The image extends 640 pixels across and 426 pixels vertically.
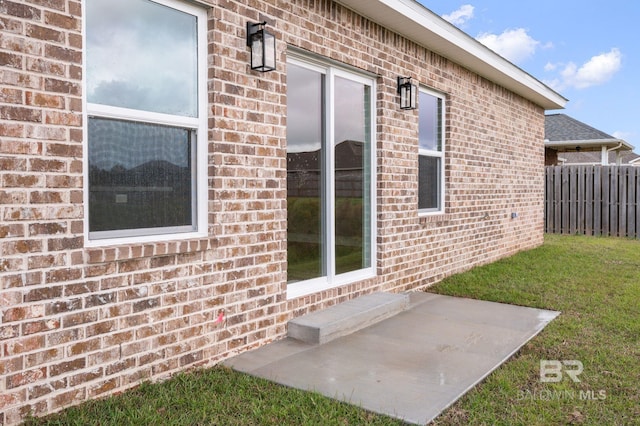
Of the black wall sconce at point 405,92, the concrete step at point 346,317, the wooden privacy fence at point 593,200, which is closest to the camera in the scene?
the concrete step at point 346,317

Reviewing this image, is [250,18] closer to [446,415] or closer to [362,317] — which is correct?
[362,317]

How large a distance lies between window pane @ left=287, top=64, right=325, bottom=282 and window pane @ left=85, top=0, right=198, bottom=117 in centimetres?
124

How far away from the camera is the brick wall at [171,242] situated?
275 centimetres

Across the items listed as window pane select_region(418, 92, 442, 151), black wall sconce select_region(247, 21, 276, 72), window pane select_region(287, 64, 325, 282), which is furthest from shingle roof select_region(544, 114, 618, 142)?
black wall sconce select_region(247, 21, 276, 72)

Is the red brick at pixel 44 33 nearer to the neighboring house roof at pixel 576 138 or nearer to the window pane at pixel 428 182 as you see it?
the window pane at pixel 428 182

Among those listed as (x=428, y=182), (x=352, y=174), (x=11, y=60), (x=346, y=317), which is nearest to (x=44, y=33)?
(x=11, y=60)

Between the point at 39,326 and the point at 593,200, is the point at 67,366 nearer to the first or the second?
the point at 39,326

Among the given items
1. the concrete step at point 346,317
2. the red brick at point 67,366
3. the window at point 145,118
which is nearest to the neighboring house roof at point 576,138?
the concrete step at point 346,317

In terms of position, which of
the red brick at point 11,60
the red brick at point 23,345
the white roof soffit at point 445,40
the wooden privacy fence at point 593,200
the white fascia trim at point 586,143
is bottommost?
the red brick at point 23,345

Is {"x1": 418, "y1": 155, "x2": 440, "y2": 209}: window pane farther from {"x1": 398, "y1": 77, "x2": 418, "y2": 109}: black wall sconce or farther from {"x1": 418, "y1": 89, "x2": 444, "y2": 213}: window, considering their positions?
{"x1": 398, "y1": 77, "x2": 418, "y2": 109}: black wall sconce

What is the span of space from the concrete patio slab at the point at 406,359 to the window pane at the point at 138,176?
127cm

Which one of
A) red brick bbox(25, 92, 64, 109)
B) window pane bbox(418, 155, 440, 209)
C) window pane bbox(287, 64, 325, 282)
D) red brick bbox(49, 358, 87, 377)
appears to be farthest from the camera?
window pane bbox(418, 155, 440, 209)

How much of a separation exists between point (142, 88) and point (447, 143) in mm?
5078

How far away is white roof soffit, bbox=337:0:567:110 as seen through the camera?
5.42m
